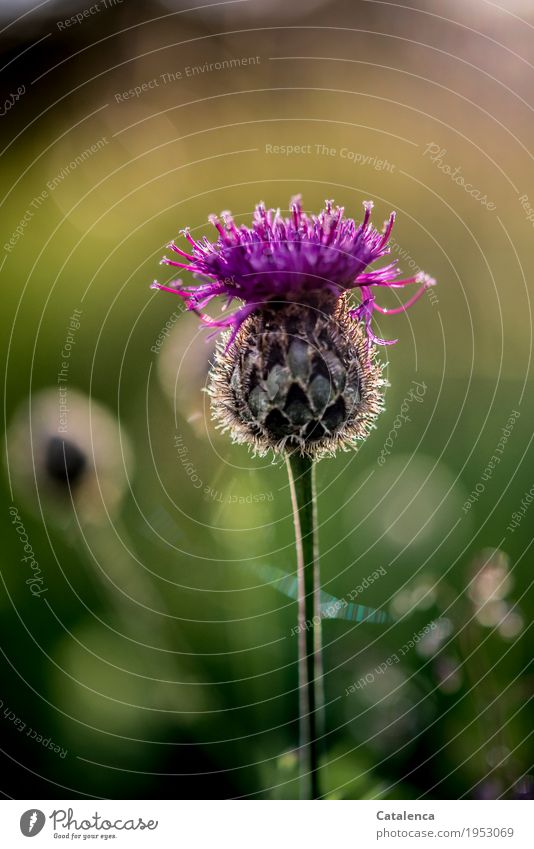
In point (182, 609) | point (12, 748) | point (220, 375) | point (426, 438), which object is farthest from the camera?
point (426, 438)

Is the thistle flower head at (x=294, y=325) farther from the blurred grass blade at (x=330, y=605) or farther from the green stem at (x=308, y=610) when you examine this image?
the blurred grass blade at (x=330, y=605)

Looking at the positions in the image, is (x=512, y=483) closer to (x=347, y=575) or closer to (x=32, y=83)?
(x=347, y=575)

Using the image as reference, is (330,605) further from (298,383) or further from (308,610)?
(298,383)

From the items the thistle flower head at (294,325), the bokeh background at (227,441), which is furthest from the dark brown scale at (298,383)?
the bokeh background at (227,441)

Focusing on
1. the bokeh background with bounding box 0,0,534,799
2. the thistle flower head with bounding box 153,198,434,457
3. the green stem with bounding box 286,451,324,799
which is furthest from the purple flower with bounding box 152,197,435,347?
the bokeh background with bounding box 0,0,534,799

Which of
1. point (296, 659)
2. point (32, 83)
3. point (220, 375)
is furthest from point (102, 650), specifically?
point (32, 83)
